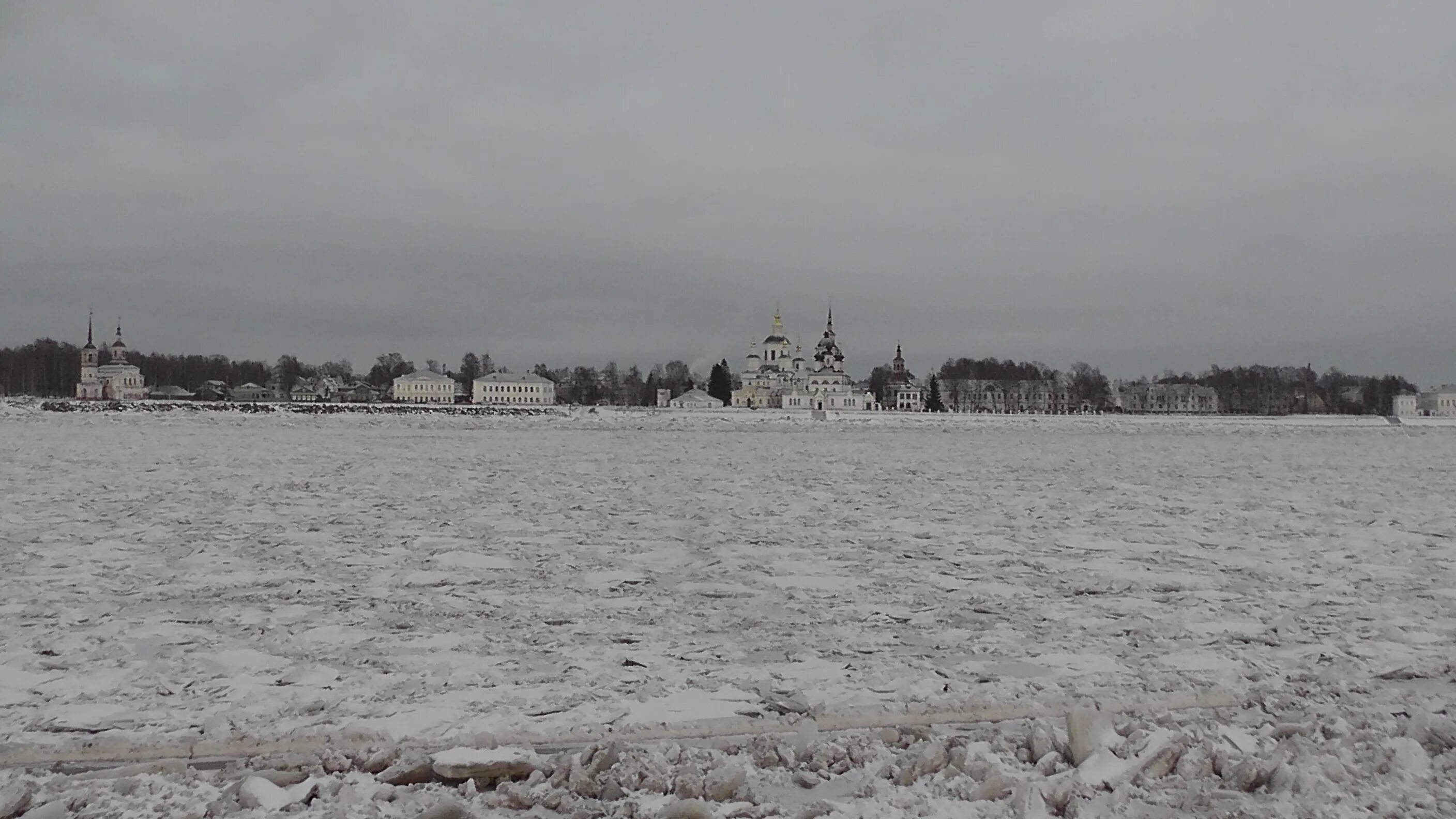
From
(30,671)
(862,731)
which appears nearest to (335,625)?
(30,671)

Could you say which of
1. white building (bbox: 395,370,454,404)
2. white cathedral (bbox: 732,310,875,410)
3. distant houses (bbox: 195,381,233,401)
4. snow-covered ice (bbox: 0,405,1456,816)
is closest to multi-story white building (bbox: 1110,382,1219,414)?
white cathedral (bbox: 732,310,875,410)

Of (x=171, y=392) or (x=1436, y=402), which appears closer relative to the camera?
(x=171, y=392)

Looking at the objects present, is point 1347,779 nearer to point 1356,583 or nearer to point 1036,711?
point 1036,711

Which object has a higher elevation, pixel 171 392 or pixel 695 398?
pixel 695 398

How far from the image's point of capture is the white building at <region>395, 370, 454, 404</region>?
13725 centimetres

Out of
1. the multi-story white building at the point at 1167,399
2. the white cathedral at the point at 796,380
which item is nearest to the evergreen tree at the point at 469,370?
the white cathedral at the point at 796,380

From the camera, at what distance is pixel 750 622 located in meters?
6.04

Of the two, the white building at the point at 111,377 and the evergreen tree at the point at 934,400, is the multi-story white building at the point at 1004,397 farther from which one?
the white building at the point at 111,377

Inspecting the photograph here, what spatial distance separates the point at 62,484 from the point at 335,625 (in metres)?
11.0

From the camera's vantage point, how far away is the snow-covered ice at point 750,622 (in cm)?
370

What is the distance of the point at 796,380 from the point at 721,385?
532 inches

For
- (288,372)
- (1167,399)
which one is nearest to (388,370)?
(288,372)

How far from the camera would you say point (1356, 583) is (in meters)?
7.27

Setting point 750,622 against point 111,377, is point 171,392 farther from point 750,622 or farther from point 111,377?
point 750,622
